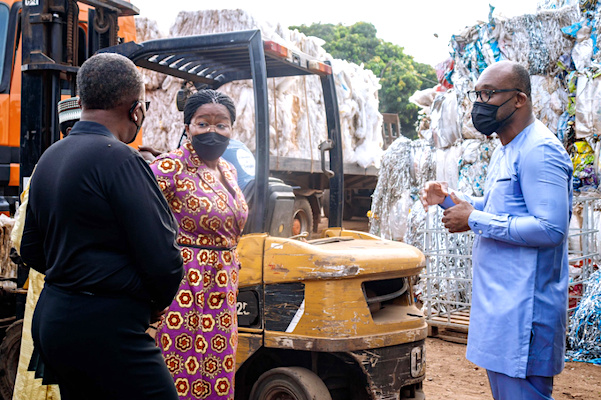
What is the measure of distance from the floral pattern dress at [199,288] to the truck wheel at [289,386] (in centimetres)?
46

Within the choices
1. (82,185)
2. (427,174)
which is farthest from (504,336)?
(427,174)

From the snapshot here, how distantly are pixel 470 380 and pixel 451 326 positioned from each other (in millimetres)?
1308

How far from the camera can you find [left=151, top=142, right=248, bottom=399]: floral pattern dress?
2.98 metres

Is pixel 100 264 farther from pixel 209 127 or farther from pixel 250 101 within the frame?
pixel 250 101

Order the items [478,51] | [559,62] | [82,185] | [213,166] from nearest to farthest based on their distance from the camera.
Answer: [82,185]
[213,166]
[559,62]
[478,51]

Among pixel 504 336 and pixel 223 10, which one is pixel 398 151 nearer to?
pixel 223 10

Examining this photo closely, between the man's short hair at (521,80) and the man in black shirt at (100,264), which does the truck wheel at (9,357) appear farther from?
the man's short hair at (521,80)

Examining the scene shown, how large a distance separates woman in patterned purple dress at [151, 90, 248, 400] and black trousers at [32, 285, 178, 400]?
1.04 meters

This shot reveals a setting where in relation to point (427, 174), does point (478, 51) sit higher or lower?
higher

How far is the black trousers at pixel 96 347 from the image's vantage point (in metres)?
1.86

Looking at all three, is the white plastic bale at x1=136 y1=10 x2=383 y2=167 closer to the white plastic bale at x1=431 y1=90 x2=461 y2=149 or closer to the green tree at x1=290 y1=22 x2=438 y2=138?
the white plastic bale at x1=431 y1=90 x2=461 y2=149

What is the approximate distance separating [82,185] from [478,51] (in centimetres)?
736

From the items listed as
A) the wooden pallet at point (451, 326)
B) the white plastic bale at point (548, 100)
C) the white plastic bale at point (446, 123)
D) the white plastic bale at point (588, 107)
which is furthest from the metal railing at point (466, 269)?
the white plastic bale at point (446, 123)

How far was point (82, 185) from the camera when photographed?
1.85m
